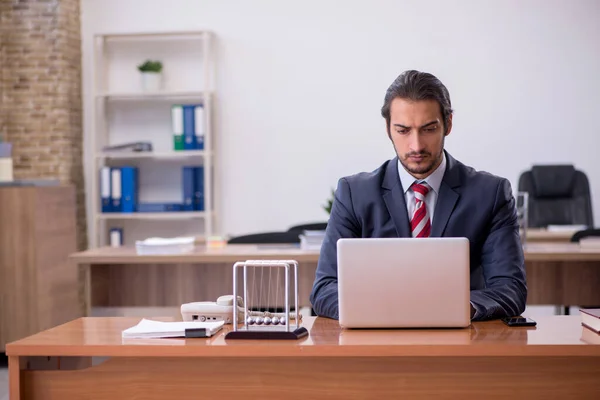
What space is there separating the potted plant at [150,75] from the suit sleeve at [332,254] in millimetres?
4235

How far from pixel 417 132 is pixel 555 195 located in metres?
3.75

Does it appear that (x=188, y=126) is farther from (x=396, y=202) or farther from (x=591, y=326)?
(x=591, y=326)

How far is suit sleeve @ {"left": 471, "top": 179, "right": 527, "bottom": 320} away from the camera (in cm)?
234

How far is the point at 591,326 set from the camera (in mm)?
2119

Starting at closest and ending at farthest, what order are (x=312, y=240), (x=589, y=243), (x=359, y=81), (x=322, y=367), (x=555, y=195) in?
(x=322, y=367) → (x=589, y=243) → (x=312, y=240) → (x=555, y=195) → (x=359, y=81)

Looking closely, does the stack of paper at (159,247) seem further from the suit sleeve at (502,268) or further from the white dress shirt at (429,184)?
the suit sleeve at (502,268)

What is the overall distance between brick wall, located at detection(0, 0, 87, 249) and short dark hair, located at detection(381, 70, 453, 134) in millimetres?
4563

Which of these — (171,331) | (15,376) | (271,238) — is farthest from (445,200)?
(271,238)

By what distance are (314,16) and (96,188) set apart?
7.45ft

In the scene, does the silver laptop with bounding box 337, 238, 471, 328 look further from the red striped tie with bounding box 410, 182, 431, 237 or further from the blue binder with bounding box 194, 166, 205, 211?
the blue binder with bounding box 194, 166, 205, 211

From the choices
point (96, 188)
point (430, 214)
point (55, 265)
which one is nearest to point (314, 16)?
point (96, 188)

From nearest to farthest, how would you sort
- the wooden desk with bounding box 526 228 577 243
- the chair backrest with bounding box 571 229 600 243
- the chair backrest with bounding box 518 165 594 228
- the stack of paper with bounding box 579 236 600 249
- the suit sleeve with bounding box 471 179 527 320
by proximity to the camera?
1. the suit sleeve with bounding box 471 179 527 320
2. the stack of paper with bounding box 579 236 600 249
3. the chair backrest with bounding box 571 229 600 243
4. the wooden desk with bounding box 526 228 577 243
5. the chair backrest with bounding box 518 165 594 228

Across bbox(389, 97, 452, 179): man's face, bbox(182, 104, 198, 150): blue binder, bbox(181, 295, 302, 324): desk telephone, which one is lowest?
bbox(181, 295, 302, 324): desk telephone

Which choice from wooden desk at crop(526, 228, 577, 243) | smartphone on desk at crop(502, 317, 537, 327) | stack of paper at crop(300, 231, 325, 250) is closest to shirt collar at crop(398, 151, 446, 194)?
smartphone on desk at crop(502, 317, 537, 327)
